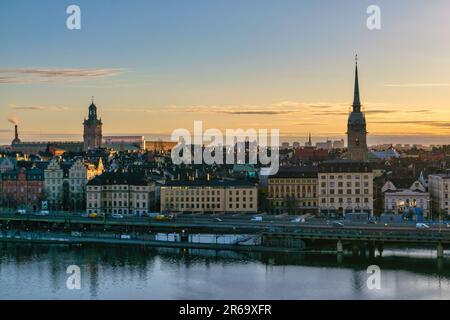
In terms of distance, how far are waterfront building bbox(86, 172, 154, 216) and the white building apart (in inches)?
281

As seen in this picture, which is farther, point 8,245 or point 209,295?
→ point 8,245

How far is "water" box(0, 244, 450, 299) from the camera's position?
38.0 ft

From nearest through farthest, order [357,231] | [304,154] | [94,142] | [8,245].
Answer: [357,231] < [8,245] < [304,154] < [94,142]

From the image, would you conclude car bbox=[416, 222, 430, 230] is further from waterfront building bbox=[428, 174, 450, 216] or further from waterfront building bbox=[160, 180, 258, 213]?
waterfront building bbox=[160, 180, 258, 213]

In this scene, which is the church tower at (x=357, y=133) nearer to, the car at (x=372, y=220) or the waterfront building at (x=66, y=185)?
the car at (x=372, y=220)

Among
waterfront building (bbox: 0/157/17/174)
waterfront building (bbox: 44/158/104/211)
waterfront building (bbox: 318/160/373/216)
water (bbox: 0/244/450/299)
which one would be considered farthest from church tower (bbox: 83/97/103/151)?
water (bbox: 0/244/450/299)

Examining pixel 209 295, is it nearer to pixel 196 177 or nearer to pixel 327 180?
pixel 327 180

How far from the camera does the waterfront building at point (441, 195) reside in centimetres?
2153

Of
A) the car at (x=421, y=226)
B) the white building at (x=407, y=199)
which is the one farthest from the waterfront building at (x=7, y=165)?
the car at (x=421, y=226)

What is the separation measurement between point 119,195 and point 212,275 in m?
10.1

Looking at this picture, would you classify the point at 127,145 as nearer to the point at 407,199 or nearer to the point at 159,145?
the point at 159,145
